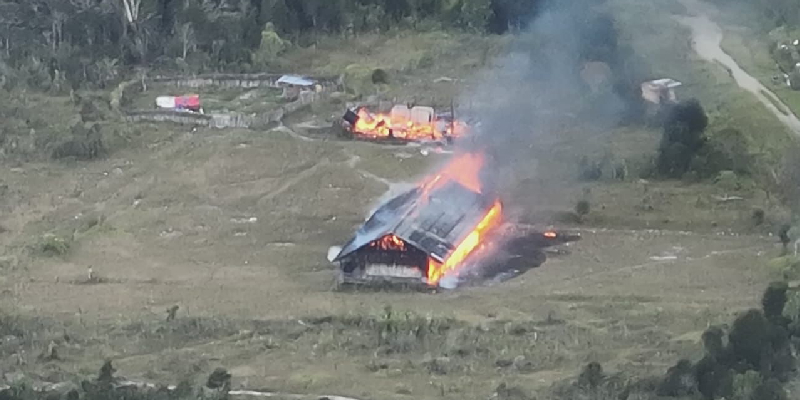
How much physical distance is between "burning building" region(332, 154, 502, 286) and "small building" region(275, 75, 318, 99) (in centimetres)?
1244

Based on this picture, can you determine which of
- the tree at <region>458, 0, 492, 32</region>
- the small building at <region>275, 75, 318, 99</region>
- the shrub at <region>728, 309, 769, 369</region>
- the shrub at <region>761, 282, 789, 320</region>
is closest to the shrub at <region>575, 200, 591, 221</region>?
the shrub at <region>761, 282, 789, 320</region>

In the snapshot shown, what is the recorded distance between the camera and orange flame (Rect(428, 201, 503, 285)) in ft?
106

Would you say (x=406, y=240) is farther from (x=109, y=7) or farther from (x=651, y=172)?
(x=109, y=7)

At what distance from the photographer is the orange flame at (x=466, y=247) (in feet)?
106

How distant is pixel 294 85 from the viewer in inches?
1903

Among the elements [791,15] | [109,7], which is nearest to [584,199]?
[791,15]

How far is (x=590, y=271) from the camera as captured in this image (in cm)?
3288

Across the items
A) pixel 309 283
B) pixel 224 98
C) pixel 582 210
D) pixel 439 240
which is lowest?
pixel 224 98

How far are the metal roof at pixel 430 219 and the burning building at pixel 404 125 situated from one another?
6.69 m

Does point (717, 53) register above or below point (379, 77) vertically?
above

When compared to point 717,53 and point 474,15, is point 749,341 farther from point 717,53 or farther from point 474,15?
point 474,15

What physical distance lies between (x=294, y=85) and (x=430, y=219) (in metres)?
15.8

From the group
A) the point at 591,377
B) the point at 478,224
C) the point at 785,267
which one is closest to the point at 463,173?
the point at 478,224

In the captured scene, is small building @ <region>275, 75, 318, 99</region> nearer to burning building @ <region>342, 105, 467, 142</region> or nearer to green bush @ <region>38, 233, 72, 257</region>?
burning building @ <region>342, 105, 467, 142</region>
